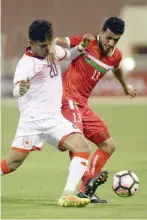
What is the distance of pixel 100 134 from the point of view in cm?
1015

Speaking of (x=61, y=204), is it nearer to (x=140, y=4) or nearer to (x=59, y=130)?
(x=59, y=130)

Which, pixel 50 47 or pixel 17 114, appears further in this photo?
pixel 17 114

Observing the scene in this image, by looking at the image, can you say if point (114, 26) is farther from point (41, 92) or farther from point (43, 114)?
point (43, 114)

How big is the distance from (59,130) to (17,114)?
14.9 metres

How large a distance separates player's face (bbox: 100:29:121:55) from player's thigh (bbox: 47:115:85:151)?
1293 mm

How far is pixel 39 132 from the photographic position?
365 inches

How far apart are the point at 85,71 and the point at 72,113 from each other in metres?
0.63

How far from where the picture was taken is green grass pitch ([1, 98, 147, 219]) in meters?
8.54

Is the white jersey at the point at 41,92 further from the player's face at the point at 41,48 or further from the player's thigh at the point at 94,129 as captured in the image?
the player's thigh at the point at 94,129

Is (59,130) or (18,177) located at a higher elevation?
(59,130)

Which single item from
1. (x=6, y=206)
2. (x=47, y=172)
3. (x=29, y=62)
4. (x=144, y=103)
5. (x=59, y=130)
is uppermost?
(x=29, y=62)

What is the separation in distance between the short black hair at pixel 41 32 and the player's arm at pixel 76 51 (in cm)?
51

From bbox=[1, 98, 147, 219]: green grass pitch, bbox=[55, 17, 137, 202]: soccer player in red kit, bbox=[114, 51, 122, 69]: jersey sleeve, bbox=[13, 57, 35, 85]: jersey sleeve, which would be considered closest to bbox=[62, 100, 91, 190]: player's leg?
bbox=[55, 17, 137, 202]: soccer player in red kit

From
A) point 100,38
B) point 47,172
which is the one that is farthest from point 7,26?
point 100,38
